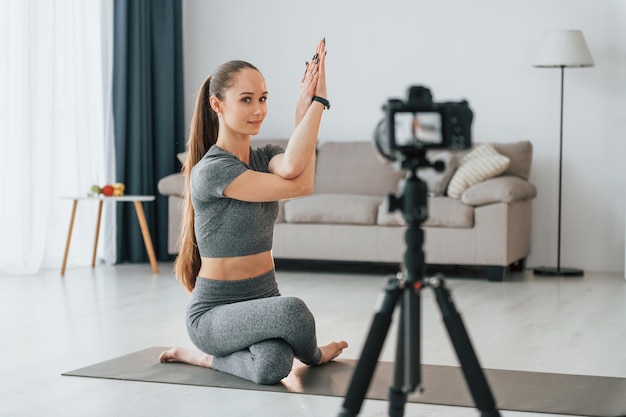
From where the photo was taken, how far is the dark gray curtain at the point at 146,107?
6.42 metres

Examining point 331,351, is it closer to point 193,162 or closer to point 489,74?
point 193,162

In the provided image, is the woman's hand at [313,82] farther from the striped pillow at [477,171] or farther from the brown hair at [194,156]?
the striped pillow at [477,171]

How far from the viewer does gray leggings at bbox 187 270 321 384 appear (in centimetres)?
273

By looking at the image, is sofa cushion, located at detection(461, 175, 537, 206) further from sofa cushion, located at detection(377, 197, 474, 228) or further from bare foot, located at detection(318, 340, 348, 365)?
bare foot, located at detection(318, 340, 348, 365)

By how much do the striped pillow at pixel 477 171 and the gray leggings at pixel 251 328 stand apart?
2.80 meters

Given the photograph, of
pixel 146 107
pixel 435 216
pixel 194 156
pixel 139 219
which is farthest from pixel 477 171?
pixel 194 156

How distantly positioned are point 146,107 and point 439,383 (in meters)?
4.35

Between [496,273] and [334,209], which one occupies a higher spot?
[334,209]

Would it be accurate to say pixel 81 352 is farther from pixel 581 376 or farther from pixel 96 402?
pixel 581 376

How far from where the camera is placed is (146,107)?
6594mm

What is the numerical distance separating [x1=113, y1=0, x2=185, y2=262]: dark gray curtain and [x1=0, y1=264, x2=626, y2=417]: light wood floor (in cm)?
75

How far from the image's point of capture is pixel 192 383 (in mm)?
2734

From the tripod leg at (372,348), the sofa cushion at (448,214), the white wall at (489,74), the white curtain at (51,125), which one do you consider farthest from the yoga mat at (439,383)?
the white wall at (489,74)

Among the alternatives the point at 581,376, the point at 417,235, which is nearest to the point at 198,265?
the point at 581,376
